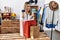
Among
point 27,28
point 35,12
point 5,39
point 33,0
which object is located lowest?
point 5,39

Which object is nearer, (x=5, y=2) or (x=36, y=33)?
(x=36, y=33)

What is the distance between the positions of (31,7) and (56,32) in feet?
6.95

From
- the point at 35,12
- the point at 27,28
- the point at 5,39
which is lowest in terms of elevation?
the point at 5,39

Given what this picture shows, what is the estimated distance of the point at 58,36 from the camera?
3.63 meters

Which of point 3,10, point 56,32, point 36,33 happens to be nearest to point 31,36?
point 36,33

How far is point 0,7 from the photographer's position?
179 inches

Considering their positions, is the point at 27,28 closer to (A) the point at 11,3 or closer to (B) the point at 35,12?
(B) the point at 35,12

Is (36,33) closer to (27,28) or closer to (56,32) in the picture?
(27,28)

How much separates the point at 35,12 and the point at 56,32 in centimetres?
222


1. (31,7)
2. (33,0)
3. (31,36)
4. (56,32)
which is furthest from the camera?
(56,32)

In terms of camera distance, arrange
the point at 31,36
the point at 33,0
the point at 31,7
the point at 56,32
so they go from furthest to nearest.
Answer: the point at 56,32, the point at 33,0, the point at 31,7, the point at 31,36

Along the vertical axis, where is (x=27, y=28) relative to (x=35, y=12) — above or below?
below

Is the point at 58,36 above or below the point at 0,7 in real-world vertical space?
below

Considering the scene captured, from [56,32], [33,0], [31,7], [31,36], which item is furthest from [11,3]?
[31,36]
